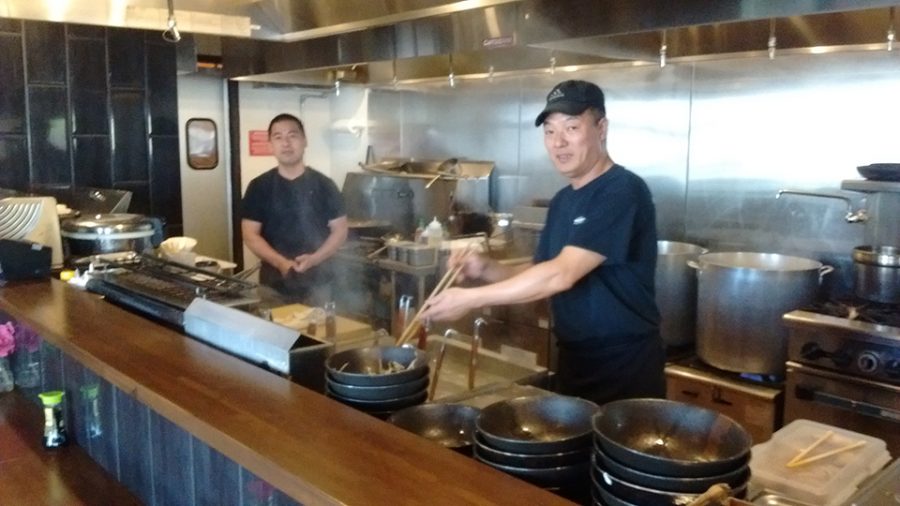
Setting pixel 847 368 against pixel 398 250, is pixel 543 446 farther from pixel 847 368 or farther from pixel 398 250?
pixel 398 250

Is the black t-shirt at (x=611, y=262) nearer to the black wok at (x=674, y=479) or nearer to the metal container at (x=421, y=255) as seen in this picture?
the black wok at (x=674, y=479)

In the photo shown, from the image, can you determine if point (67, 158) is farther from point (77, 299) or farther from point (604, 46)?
point (604, 46)

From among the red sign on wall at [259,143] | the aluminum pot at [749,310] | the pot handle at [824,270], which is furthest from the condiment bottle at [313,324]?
the red sign on wall at [259,143]

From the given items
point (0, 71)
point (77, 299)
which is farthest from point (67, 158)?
point (77, 299)

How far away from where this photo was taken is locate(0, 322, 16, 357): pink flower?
2.90 metres

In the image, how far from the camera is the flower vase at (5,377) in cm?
300

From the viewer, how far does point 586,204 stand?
2.35 meters

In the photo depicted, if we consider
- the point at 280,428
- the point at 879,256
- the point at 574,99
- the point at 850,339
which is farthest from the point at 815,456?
the point at 879,256

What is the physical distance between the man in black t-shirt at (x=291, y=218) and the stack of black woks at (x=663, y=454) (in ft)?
8.91

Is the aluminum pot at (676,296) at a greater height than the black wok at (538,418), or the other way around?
the black wok at (538,418)

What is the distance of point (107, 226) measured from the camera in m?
3.54

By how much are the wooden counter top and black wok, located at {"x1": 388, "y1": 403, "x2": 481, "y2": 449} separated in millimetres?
106

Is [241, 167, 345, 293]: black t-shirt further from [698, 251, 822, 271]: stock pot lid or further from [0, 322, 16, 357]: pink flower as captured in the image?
[698, 251, 822, 271]: stock pot lid

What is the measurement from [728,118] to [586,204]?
2.03 metres
